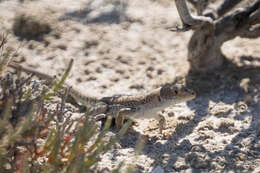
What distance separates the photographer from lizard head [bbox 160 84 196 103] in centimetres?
435

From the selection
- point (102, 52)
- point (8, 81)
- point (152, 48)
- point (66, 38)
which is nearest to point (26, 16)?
point (66, 38)

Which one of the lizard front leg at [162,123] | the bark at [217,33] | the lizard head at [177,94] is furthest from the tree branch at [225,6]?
the lizard front leg at [162,123]

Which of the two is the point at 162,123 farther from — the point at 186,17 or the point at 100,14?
the point at 100,14

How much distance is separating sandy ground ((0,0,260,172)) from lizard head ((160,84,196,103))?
1.06ft

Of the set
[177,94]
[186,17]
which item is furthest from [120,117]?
[186,17]

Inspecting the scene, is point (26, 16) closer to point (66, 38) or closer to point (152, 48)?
point (66, 38)

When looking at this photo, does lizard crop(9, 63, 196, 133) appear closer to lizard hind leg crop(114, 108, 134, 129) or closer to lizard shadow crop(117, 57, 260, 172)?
lizard hind leg crop(114, 108, 134, 129)

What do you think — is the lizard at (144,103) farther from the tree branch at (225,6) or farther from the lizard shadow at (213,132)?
the tree branch at (225,6)

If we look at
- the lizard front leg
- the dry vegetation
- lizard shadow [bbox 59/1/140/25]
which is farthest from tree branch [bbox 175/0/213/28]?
lizard shadow [bbox 59/1/140/25]

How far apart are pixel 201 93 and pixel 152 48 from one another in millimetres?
1372

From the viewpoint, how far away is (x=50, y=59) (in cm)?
602

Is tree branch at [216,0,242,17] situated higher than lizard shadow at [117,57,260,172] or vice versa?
tree branch at [216,0,242,17]

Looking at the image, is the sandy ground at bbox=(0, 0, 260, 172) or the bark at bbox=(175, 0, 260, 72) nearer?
the sandy ground at bbox=(0, 0, 260, 172)

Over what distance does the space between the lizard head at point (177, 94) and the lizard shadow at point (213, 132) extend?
33 cm
